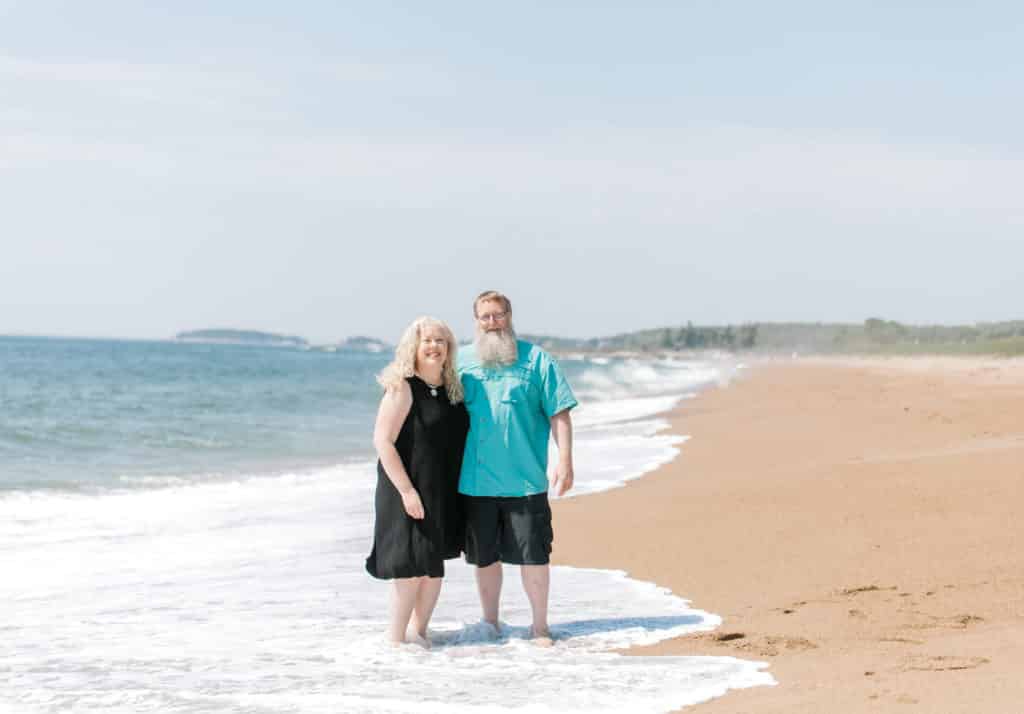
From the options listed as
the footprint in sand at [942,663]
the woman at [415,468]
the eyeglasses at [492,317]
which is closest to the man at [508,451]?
the eyeglasses at [492,317]

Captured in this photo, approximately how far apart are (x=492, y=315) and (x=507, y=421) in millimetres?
548

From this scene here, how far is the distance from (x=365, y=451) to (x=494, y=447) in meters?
15.3

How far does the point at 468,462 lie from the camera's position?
233 inches

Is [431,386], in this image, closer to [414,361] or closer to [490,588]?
[414,361]

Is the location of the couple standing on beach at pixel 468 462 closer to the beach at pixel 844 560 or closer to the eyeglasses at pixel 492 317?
the eyeglasses at pixel 492 317

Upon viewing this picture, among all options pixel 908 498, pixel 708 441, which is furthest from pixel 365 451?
pixel 908 498

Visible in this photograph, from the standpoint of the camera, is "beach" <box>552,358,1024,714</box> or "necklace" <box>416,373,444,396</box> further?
"necklace" <box>416,373,444,396</box>

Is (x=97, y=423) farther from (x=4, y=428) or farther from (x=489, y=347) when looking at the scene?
(x=489, y=347)

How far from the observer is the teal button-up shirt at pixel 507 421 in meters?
5.85

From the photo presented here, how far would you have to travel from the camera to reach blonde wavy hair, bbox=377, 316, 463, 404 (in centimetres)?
562

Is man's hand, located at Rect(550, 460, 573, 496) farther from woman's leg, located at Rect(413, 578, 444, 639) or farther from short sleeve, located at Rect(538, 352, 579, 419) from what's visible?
woman's leg, located at Rect(413, 578, 444, 639)

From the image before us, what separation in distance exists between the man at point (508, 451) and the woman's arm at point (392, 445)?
381 millimetres

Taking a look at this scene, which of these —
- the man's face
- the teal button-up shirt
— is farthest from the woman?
the man's face

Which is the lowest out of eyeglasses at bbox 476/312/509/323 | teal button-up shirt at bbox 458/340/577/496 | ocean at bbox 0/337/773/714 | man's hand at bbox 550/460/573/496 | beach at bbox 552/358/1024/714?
ocean at bbox 0/337/773/714
